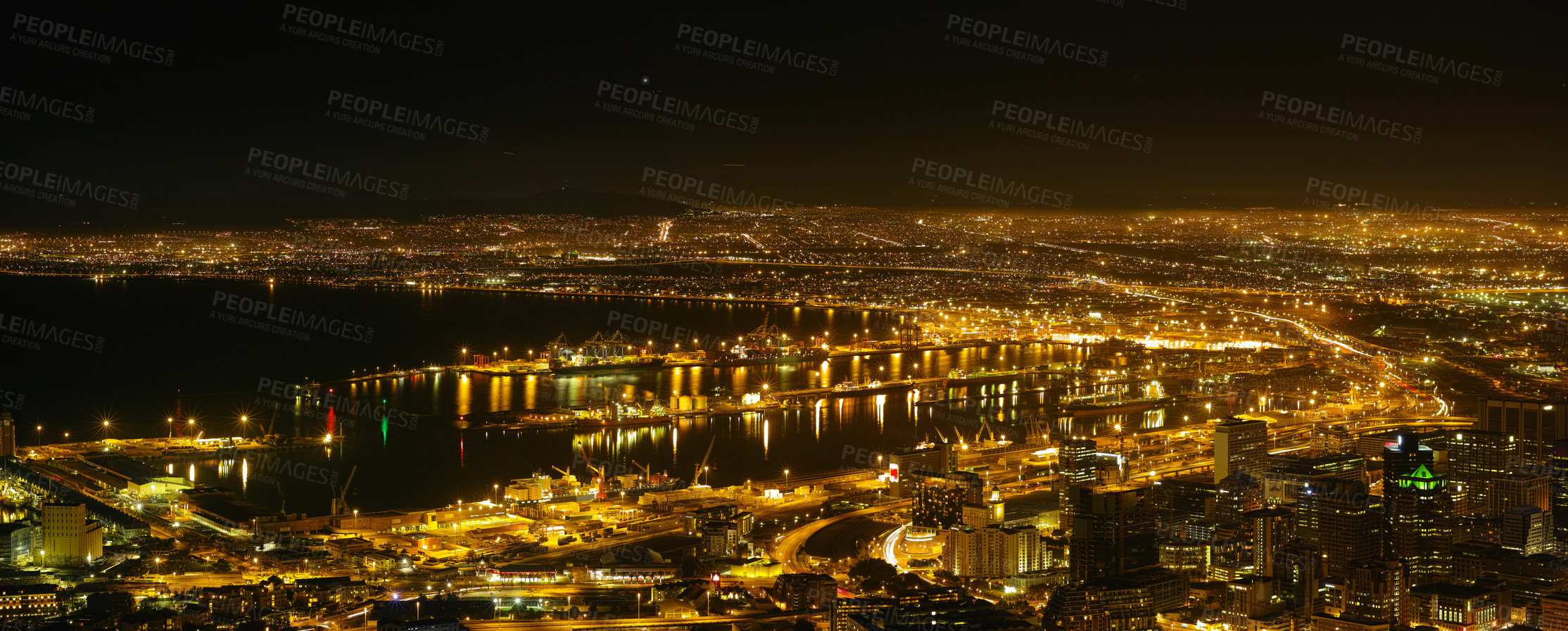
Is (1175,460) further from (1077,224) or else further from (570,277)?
(1077,224)

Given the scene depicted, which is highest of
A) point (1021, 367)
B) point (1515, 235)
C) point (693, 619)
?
point (1515, 235)

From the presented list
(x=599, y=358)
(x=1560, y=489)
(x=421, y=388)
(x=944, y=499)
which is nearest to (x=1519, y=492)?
(x=1560, y=489)

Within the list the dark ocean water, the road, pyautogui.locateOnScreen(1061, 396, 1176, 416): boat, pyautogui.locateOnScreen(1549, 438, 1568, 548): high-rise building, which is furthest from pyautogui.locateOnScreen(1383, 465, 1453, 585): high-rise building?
pyautogui.locateOnScreen(1061, 396, 1176, 416): boat

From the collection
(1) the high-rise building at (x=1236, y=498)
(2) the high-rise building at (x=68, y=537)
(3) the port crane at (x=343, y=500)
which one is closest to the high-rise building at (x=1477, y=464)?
(1) the high-rise building at (x=1236, y=498)

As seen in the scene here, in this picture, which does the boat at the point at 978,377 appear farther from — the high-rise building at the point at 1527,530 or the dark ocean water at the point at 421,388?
the high-rise building at the point at 1527,530

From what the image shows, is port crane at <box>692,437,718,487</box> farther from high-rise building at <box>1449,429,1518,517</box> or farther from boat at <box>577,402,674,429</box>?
high-rise building at <box>1449,429,1518,517</box>

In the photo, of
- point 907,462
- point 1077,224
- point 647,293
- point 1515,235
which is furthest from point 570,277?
point 907,462
